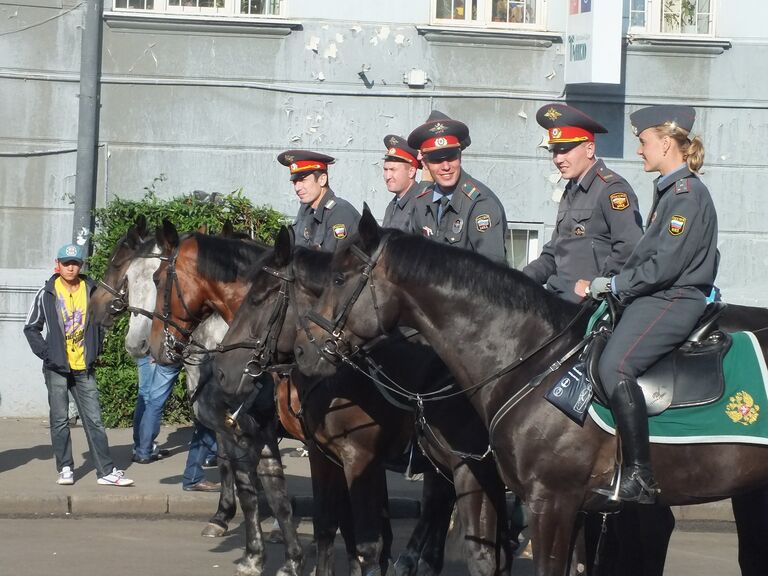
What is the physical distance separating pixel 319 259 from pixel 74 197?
778cm

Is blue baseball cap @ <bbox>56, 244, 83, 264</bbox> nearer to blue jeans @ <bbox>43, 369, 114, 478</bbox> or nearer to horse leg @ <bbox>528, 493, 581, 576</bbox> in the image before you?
blue jeans @ <bbox>43, 369, 114, 478</bbox>

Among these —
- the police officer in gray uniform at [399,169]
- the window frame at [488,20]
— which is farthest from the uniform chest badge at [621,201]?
the window frame at [488,20]

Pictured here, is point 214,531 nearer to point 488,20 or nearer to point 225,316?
point 225,316

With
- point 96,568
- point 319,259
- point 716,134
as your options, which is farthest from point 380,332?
point 716,134

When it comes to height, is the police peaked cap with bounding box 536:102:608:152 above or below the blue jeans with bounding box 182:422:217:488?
above

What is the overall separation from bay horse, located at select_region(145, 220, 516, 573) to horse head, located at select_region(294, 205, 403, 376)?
1.20m

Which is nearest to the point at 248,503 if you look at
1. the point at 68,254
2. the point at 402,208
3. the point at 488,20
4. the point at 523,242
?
the point at 402,208

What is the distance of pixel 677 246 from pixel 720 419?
840mm

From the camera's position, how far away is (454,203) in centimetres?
775

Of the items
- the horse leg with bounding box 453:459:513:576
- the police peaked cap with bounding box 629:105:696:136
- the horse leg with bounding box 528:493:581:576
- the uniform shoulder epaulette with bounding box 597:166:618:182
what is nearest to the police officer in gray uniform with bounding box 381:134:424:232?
the uniform shoulder epaulette with bounding box 597:166:618:182

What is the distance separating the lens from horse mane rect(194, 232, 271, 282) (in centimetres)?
823

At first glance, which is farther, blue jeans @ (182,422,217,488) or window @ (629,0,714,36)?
window @ (629,0,714,36)

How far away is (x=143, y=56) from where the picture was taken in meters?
14.4

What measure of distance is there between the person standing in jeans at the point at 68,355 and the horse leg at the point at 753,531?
5953 millimetres
